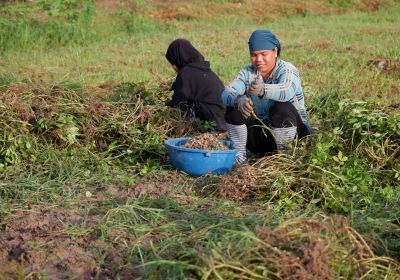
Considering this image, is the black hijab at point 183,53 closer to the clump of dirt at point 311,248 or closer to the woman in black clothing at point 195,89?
the woman in black clothing at point 195,89

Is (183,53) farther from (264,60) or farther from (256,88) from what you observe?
(256,88)

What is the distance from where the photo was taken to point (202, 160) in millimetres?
4602

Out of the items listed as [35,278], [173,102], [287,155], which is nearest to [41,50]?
[173,102]

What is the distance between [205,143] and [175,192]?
0.52m

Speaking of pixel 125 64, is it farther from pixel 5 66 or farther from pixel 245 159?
pixel 245 159

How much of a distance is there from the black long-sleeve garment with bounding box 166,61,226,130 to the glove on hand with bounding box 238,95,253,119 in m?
1.08

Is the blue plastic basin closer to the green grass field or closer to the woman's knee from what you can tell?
the green grass field

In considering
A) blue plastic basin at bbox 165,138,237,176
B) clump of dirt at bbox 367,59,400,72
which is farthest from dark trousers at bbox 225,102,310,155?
clump of dirt at bbox 367,59,400,72

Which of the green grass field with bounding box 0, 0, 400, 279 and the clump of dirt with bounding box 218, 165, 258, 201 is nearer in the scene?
the green grass field with bounding box 0, 0, 400, 279

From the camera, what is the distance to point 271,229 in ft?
9.45

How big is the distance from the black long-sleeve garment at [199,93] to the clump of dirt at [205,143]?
905 mm

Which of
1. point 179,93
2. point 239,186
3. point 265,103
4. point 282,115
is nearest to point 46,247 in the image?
point 239,186

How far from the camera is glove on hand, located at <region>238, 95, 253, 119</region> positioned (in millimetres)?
4590

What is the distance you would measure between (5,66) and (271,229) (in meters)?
6.92
